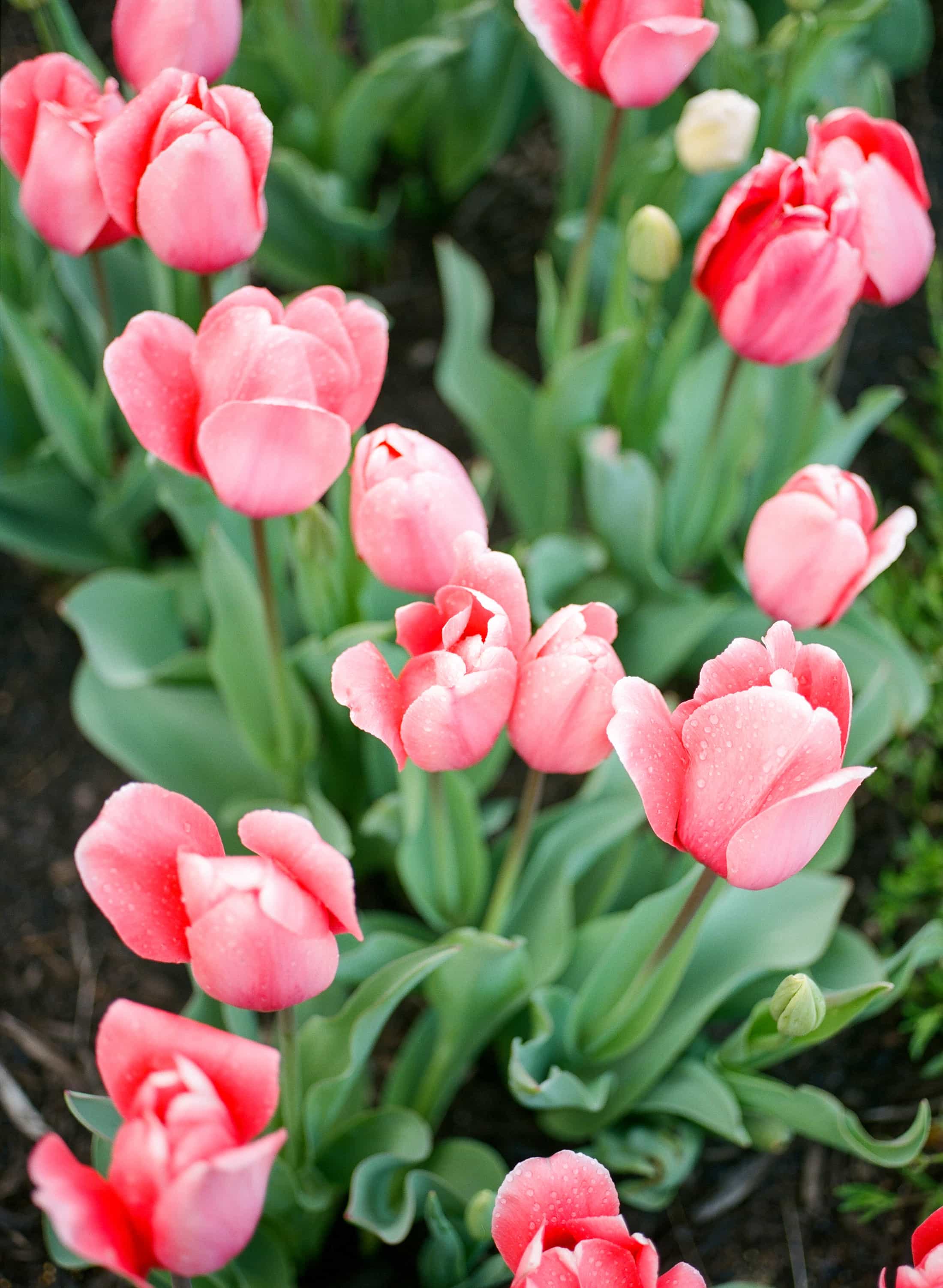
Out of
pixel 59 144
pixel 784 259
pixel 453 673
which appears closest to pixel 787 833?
pixel 453 673

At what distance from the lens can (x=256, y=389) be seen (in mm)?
684

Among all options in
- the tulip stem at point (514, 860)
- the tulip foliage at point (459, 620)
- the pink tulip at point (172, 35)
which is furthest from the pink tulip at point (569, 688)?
the pink tulip at point (172, 35)

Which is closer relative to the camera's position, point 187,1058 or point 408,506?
point 187,1058

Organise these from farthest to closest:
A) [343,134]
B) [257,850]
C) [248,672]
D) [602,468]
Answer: [343,134], [602,468], [248,672], [257,850]

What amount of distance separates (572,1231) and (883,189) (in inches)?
→ 29.2

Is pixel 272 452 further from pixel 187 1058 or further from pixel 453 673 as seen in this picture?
pixel 187 1058

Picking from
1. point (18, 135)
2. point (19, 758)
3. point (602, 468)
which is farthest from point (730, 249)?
point (19, 758)

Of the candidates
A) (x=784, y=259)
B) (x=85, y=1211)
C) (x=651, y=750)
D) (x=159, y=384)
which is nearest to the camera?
(x=85, y=1211)

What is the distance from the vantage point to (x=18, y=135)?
34.7 inches

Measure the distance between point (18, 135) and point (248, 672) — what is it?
48cm

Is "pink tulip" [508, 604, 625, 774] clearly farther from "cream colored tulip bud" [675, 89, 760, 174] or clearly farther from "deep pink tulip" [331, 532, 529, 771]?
"cream colored tulip bud" [675, 89, 760, 174]

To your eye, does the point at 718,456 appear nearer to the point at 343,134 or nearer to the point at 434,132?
the point at 343,134

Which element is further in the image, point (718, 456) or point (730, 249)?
point (718, 456)

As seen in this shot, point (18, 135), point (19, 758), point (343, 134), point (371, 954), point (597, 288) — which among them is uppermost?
point (18, 135)
